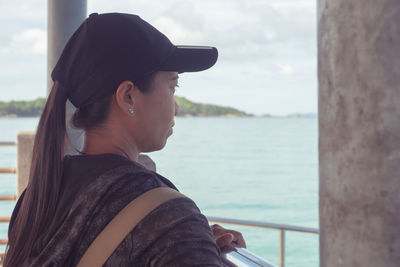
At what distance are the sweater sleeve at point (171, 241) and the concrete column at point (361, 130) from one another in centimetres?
23

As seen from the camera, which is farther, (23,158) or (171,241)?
(23,158)

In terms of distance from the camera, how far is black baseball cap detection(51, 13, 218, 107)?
4.27 ft

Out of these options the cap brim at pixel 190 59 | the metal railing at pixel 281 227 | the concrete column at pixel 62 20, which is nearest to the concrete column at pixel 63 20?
the concrete column at pixel 62 20

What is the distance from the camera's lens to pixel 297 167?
54.0 m

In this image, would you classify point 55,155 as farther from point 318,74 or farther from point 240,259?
point 318,74

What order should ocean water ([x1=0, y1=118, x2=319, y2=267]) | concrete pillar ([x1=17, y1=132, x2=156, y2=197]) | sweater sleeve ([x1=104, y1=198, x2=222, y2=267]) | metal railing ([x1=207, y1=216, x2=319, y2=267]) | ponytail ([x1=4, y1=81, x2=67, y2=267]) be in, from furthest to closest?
ocean water ([x1=0, y1=118, x2=319, y2=267]) → concrete pillar ([x1=17, y1=132, x2=156, y2=197]) → metal railing ([x1=207, y1=216, x2=319, y2=267]) → ponytail ([x1=4, y1=81, x2=67, y2=267]) → sweater sleeve ([x1=104, y1=198, x2=222, y2=267])

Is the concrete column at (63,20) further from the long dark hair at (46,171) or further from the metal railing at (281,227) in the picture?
the long dark hair at (46,171)

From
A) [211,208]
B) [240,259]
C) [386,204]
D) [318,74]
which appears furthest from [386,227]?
[211,208]

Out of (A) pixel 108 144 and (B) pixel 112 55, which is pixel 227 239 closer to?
(A) pixel 108 144

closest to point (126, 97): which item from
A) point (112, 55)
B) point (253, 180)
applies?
point (112, 55)

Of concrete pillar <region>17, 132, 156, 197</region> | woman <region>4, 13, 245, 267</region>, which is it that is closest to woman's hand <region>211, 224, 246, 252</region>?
woman <region>4, 13, 245, 267</region>

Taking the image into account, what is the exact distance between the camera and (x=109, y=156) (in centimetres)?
A: 128

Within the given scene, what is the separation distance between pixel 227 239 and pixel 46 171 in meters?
0.44

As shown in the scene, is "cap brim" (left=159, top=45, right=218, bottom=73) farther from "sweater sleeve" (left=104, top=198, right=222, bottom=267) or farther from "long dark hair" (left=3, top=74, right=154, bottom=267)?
"sweater sleeve" (left=104, top=198, right=222, bottom=267)
